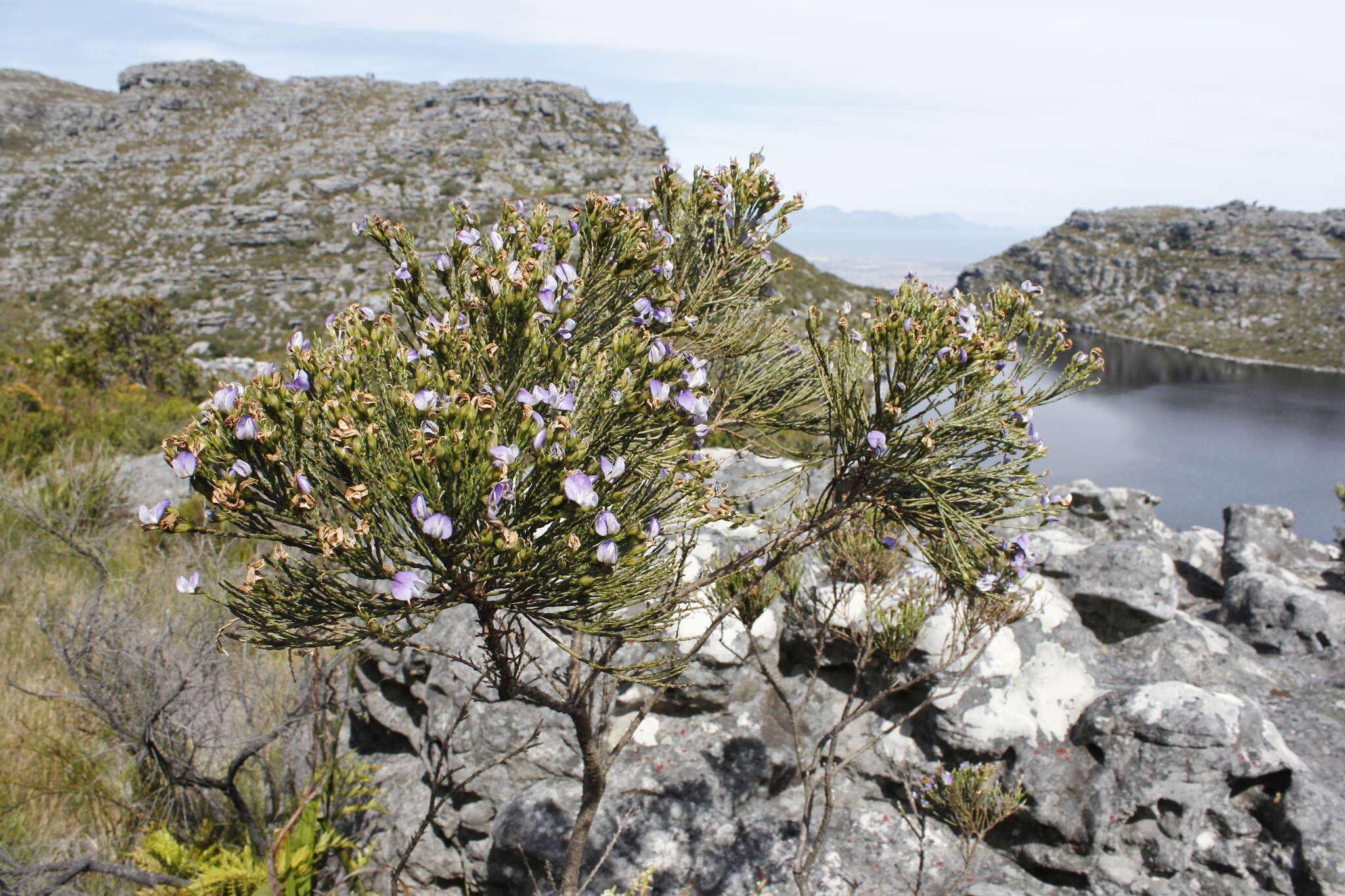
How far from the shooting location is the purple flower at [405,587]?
2066mm

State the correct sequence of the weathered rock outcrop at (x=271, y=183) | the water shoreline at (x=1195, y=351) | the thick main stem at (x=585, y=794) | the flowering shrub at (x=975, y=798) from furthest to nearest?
the water shoreline at (x=1195, y=351) → the weathered rock outcrop at (x=271, y=183) → the flowering shrub at (x=975, y=798) → the thick main stem at (x=585, y=794)

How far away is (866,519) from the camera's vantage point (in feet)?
14.6

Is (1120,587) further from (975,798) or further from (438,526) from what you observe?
(438,526)

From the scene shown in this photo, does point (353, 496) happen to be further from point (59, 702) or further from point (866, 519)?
point (59, 702)

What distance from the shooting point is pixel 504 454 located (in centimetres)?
208

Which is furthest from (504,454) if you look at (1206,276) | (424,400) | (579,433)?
(1206,276)

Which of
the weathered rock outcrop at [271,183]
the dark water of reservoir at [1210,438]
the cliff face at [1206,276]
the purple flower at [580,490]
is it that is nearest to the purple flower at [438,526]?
the purple flower at [580,490]

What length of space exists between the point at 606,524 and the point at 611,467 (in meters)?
0.21

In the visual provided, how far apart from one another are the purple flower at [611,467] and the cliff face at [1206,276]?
96.1m

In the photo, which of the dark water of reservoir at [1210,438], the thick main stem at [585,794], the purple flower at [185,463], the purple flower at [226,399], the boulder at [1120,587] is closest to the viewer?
the purple flower at [185,463]

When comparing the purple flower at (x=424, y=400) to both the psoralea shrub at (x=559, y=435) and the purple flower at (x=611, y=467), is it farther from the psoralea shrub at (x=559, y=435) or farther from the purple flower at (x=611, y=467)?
the purple flower at (x=611, y=467)

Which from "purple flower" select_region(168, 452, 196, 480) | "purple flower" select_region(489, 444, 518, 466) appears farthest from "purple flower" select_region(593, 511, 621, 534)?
"purple flower" select_region(168, 452, 196, 480)

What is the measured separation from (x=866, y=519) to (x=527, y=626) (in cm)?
322

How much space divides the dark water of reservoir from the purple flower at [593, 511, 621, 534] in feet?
91.3
